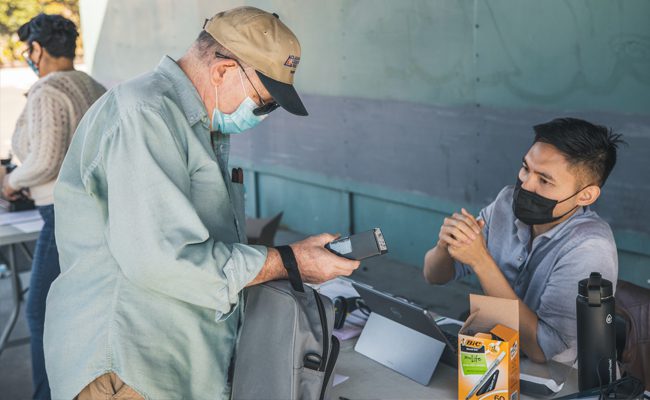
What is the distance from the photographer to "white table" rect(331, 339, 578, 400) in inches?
76.5

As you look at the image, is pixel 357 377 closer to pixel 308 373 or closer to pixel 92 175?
pixel 308 373

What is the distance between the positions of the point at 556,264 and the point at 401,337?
1.79 ft

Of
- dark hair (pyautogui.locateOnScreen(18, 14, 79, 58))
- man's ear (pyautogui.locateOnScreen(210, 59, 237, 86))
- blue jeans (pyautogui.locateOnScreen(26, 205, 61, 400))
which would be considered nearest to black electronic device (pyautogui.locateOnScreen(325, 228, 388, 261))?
man's ear (pyautogui.locateOnScreen(210, 59, 237, 86))

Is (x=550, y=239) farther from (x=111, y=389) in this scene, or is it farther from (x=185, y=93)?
(x=111, y=389)

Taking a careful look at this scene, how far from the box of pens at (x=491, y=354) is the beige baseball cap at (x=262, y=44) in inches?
27.6

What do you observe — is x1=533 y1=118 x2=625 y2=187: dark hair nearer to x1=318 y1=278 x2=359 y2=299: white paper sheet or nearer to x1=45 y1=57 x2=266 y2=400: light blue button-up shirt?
x1=318 y1=278 x2=359 y2=299: white paper sheet

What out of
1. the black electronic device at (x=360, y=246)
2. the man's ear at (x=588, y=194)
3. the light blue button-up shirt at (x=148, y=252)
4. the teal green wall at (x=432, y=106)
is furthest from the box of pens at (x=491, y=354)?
the teal green wall at (x=432, y=106)

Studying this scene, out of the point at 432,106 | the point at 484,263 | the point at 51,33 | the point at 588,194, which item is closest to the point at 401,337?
the point at 484,263

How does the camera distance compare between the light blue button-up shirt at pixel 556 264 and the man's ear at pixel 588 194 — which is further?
the man's ear at pixel 588 194

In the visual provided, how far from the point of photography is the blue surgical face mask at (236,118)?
1.84 m

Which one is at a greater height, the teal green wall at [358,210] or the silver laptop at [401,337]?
the silver laptop at [401,337]

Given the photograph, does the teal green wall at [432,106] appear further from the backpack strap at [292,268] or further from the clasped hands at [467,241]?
the backpack strap at [292,268]

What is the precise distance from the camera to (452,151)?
15.3 ft

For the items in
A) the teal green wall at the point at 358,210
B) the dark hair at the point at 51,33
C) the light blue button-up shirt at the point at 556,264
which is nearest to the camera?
the light blue button-up shirt at the point at 556,264
